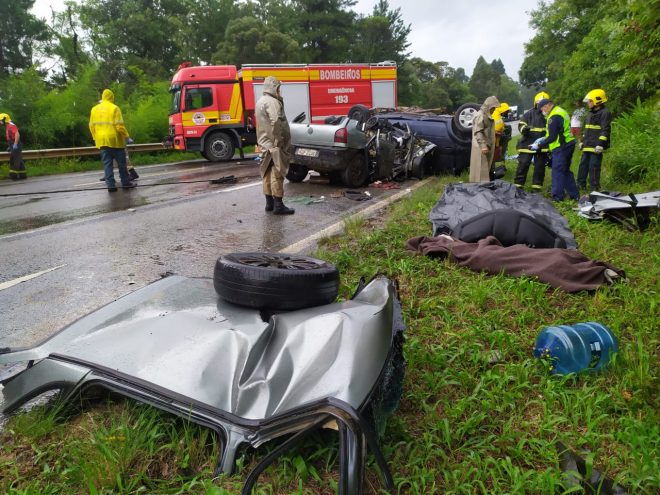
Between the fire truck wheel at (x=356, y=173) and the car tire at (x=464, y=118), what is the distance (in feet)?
8.32

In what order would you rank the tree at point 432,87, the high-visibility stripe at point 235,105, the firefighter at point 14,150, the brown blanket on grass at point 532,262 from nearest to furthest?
1. the brown blanket on grass at point 532,262
2. the firefighter at point 14,150
3. the high-visibility stripe at point 235,105
4. the tree at point 432,87

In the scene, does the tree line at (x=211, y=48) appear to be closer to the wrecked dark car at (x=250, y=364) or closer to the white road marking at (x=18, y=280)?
the wrecked dark car at (x=250, y=364)

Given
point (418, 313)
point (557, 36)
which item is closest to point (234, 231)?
point (418, 313)

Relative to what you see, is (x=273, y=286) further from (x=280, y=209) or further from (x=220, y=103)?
(x=220, y=103)

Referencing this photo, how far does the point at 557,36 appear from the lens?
25.5 m

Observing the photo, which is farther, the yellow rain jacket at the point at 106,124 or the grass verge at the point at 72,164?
the grass verge at the point at 72,164

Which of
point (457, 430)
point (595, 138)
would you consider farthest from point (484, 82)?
point (457, 430)

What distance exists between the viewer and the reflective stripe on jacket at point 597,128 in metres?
7.45

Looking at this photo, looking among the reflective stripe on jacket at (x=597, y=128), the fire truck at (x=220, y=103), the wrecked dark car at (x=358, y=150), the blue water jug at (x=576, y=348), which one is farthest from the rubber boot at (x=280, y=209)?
the fire truck at (x=220, y=103)

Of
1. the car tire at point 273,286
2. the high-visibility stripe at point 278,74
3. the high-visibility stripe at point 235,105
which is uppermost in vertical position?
the high-visibility stripe at point 278,74

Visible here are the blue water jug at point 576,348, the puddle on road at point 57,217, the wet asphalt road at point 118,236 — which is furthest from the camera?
the puddle on road at point 57,217

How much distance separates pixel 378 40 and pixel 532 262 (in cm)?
5672

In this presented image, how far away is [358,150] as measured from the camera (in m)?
8.88

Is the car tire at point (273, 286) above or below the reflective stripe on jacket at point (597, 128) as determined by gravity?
below
